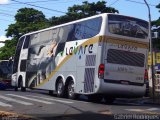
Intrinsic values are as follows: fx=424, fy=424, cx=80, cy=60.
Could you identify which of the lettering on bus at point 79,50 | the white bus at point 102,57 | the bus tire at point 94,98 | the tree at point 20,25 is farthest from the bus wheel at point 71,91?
the tree at point 20,25

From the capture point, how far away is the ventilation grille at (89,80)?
63.1 feet

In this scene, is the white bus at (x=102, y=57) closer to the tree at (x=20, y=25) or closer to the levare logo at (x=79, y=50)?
the levare logo at (x=79, y=50)

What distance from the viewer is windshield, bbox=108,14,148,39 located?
19094 mm

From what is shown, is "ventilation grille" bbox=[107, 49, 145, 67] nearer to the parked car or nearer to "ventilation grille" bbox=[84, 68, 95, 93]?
"ventilation grille" bbox=[84, 68, 95, 93]

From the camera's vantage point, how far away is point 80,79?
20.2 m

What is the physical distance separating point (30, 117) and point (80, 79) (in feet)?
24.7

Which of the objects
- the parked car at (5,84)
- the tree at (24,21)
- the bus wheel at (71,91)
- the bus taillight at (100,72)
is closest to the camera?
the bus taillight at (100,72)

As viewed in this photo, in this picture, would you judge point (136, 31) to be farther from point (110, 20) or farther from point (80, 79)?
point (80, 79)

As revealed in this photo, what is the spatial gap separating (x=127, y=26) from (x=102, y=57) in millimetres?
2031

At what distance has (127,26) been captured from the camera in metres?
19.5

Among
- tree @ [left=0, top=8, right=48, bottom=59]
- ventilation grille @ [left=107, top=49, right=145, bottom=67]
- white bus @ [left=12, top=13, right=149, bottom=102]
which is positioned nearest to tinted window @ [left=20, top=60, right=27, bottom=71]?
white bus @ [left=12, top=13, right=149, bottom=102]

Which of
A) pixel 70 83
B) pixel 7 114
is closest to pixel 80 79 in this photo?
Result: pixel 70 83

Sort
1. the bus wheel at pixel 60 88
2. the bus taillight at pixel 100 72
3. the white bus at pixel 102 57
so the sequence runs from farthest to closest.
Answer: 1. the bus wheel at pixel 60 88
2. the white bus at pixel 102 57
3. the bus taillight at pixel 100 72

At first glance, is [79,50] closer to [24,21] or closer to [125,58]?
[125,58]
